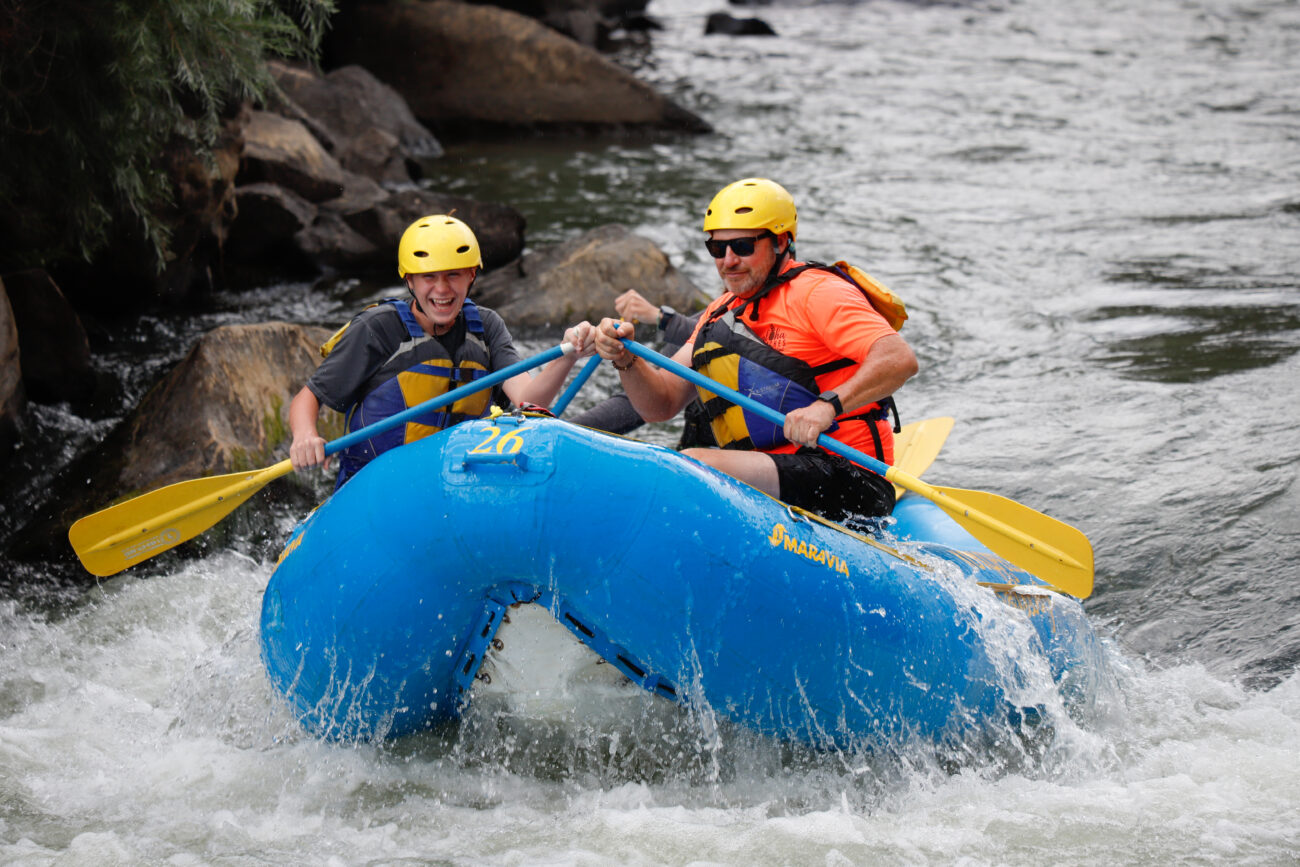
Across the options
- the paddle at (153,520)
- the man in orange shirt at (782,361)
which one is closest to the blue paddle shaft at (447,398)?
the paddle at (153,520)

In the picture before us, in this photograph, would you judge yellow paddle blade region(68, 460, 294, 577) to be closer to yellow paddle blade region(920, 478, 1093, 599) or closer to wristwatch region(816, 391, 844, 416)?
wristwatch region(816, 391, 844, 416)

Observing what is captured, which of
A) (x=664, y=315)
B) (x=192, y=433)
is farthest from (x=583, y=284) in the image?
(x=664, y=315)

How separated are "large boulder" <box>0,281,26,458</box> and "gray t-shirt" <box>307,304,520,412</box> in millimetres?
2295

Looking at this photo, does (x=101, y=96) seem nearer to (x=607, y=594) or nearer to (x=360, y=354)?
(x=360, y=354)

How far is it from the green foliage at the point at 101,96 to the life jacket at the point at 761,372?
340 cm

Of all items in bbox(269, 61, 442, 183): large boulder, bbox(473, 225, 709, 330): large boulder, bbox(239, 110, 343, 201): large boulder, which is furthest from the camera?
bbox(269, 61, 442, 183): large boulder

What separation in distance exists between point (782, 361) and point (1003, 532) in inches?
34.0

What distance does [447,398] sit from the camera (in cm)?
381

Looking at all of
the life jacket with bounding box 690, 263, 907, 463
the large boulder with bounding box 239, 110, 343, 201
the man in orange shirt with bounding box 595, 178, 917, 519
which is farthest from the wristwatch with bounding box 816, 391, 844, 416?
the large boulder with bounding box 239, 110, 343, 201

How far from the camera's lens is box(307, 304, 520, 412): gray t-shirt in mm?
3979

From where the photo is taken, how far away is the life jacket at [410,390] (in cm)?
405

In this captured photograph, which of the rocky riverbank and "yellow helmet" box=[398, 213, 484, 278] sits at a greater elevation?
"yellow helmet" box=[398, 213, 484, 278]

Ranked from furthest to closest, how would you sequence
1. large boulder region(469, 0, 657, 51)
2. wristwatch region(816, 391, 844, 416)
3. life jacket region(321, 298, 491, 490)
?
large boulder region(469, 0, 657, 51) → life jacket region(321, 298, 491, 490) → wristwatch region(816, 391, 844, 416)

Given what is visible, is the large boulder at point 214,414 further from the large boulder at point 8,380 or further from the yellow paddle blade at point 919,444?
the yellow paddle blade at point 919,444
